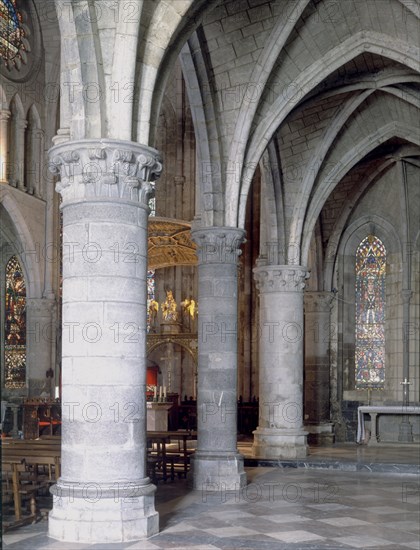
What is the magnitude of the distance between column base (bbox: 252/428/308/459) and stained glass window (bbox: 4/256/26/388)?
10.6 meters

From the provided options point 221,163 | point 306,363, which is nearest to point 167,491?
point 221,163

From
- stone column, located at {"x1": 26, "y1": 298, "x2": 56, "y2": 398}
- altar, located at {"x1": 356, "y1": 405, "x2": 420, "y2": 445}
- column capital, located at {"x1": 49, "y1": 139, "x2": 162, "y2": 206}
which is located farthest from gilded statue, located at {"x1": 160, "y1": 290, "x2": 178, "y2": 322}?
column capital, located at {"x1": 49, "y1": 139, "x2": 162, "y2": 206}

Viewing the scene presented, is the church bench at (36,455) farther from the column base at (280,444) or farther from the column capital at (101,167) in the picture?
the column base at (280,444)

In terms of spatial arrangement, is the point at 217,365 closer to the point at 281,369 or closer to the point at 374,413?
the point at 281,369

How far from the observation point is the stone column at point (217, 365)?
13555mm

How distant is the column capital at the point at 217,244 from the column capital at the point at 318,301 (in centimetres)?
1045

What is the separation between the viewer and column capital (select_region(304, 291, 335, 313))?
24.3 m

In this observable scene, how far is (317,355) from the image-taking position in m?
24.2

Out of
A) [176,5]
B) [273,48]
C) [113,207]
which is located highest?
[273,48]

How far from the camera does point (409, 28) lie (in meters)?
15.0

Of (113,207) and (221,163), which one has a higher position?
(221,163)

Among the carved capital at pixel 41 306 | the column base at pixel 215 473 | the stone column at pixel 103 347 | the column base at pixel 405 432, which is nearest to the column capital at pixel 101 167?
the stone column at pixel 103 347

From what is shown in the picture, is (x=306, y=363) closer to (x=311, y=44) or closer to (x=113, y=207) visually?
(x=311, y=44)

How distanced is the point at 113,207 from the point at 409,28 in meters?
8.13
